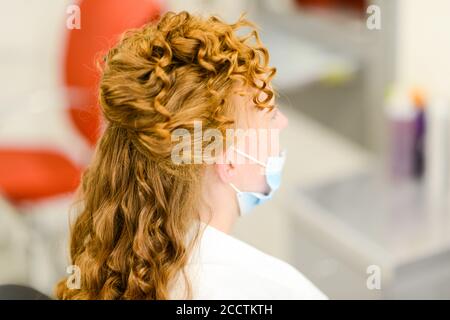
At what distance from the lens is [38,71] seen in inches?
113

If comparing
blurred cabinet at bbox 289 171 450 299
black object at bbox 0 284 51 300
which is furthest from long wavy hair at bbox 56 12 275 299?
blurred cabinet at bbox 289 171 450 299

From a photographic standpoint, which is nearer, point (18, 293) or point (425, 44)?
point (18, 293)

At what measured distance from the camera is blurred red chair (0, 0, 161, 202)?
198 centimetres

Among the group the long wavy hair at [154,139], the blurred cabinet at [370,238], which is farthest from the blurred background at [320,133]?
the long wavy hair at [154,139]

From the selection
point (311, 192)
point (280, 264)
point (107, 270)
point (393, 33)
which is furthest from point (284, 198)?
point (107, 270)

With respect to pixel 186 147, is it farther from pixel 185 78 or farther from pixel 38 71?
pixel 38 71

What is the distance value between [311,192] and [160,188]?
917mm

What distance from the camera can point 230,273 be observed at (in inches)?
40.8

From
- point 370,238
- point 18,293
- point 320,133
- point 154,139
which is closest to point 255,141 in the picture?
point 154,139

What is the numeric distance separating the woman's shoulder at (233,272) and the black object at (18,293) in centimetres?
30

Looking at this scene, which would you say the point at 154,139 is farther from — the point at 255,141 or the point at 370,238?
the point at 370,238

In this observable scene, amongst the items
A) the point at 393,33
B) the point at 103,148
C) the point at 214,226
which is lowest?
the point at 214,226

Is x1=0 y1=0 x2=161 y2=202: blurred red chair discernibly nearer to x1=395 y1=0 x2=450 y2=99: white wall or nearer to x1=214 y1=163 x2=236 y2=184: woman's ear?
x1=395 y1=0 x2=450 y2=99: white wall

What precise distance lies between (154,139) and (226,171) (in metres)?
0.14
